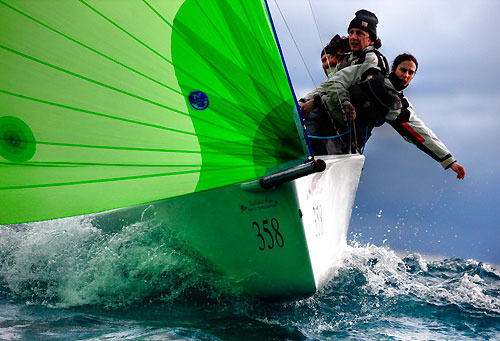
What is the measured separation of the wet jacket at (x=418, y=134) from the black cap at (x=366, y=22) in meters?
0.59

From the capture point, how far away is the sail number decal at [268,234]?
2.53 metres

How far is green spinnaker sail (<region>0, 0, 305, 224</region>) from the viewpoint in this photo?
221cm

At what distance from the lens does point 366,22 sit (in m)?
3.64

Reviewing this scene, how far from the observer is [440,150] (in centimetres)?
370

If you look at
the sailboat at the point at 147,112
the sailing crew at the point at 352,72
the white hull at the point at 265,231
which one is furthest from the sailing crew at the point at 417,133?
the sailboat at the point at 147,112

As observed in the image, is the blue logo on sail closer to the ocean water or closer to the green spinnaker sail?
the green spinnaker sail

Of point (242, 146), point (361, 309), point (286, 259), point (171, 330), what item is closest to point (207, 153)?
point (242, 146)

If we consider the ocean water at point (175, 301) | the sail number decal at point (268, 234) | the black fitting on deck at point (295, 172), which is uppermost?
the black fitting on deck at point (295, 172)

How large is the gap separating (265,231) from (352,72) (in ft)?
4.95

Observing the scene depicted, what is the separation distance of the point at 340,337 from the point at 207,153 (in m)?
1.19

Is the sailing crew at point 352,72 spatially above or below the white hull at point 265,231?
above

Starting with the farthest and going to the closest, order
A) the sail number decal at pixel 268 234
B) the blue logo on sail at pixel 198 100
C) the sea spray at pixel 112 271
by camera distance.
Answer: the sea spray at pixel 112 271 → the sail number decal at pixel 268 234 → the blue logo on sail at pixel 198 100

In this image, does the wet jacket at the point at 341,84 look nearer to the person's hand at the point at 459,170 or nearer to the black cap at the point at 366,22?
the black cap at the point at 366,22

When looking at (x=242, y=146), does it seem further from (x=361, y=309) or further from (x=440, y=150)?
(x=440, y=150)
